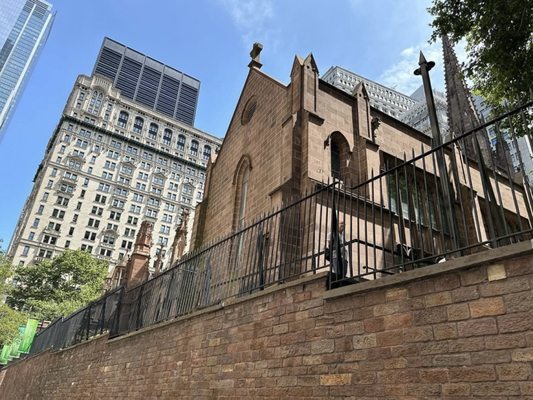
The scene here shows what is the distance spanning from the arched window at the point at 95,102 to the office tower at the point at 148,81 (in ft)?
159

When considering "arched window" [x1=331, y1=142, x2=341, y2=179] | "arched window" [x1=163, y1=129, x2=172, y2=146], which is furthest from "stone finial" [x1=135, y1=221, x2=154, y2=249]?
"arched window" [x1=163, y1=129, x2=172, y2=146]

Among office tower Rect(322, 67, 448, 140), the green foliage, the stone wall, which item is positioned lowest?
the stone wall

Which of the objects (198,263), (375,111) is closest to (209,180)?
(375,111)

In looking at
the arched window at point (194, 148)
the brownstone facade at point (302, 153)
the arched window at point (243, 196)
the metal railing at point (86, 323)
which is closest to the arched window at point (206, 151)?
the arched window at point (194, 148)

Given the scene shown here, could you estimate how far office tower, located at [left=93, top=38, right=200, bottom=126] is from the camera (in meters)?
145

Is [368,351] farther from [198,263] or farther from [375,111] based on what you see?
[375,111]

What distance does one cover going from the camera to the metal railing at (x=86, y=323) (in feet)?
42.6

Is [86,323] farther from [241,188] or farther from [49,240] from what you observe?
[49,240]

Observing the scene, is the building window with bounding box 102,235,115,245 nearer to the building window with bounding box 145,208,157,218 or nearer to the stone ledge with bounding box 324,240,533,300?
the building window with bounding box 145,208,157,218

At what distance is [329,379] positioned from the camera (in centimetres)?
484

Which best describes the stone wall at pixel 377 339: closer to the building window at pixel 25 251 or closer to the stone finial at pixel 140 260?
the stone finial at pixel 140 260

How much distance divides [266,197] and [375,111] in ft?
23.8

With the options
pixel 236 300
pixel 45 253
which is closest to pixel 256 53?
pixel 236 300

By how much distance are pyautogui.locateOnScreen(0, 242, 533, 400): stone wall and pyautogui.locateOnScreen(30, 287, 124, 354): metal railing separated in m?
5.45
